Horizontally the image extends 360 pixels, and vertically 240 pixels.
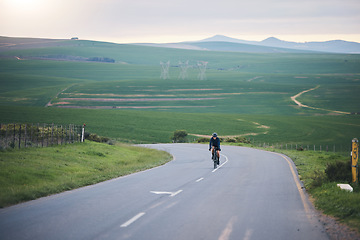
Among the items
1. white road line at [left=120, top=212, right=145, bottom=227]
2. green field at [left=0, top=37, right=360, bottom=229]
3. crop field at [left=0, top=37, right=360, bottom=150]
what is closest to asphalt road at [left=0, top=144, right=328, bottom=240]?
white road line at [left=120, top=212, right=145, bottom=227]

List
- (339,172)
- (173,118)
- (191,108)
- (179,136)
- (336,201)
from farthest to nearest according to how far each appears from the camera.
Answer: (191,108), (173,118), (179,136), (339,172), (336,201)

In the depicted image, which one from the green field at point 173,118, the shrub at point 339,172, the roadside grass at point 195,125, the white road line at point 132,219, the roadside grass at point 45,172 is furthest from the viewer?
the roadside grass at point 195,125

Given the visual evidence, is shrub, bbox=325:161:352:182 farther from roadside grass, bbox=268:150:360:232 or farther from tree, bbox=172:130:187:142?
tree, bbox=172:130:187:142

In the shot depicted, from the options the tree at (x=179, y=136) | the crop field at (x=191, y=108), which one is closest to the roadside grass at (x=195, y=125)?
the crop field at (x=191, y=108)

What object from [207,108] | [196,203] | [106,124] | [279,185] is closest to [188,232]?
[196,203]

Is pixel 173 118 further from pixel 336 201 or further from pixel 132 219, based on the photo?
pixel 132 219

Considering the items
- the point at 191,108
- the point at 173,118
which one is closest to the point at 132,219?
the point at 173,118

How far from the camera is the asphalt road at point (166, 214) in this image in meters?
9.48

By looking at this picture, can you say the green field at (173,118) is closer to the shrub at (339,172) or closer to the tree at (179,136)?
the shrub at (339,172)

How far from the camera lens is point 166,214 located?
11.6 m

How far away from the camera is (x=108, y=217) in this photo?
36.1 ft

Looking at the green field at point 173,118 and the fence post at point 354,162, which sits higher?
the fence post at point 354,162

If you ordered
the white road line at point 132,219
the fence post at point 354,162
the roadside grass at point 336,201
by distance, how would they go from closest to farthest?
the white road line at point 132,219 → the roadside grass at point 336,201 → the fence post at point 354,162

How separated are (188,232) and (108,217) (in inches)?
88.4
